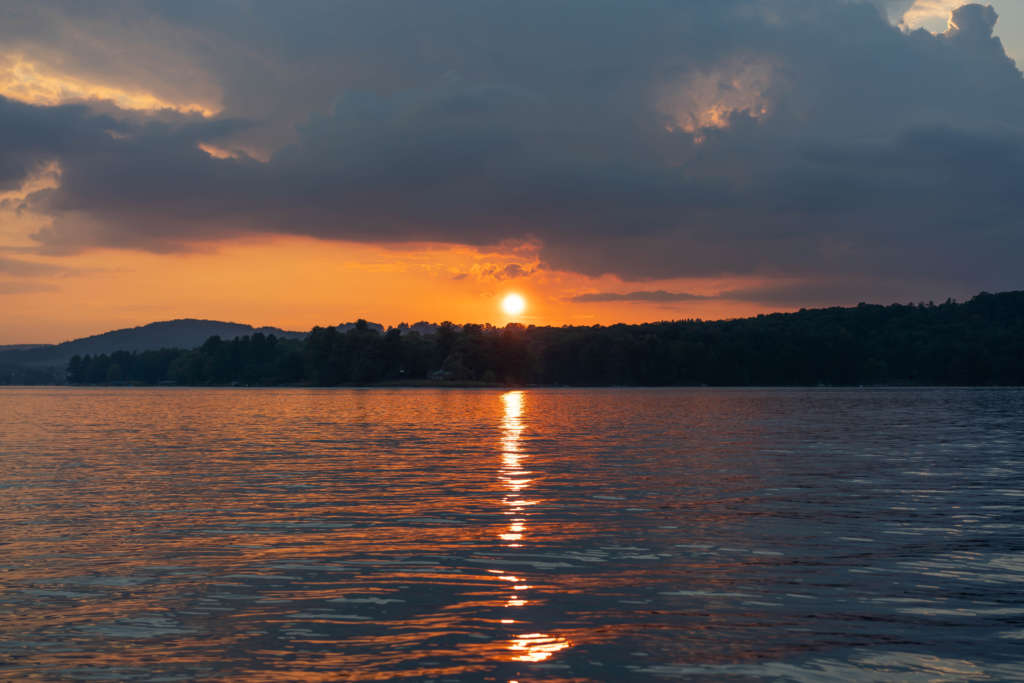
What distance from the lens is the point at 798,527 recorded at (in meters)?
29.6

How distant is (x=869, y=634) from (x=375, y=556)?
1280 centimetres

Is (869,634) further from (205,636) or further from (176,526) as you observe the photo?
(176,526)

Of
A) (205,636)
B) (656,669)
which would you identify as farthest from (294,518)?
(656,669)

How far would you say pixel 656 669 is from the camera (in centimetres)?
1522

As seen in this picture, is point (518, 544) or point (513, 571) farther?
point (518, 544)

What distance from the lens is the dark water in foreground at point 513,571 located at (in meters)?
15.8

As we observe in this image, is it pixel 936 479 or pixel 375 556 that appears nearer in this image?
pixel 375 556

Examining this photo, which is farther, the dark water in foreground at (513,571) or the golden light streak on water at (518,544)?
the golden light streak on water at (518,544)

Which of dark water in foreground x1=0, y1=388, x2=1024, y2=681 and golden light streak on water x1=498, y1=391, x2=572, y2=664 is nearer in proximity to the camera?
dark water in foreground x1=0, y1=388, x2=1024, y2=681

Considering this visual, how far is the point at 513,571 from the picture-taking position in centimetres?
2275

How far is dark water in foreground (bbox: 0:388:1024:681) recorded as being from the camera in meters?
15.8

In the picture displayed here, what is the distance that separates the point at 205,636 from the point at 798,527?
19643mm

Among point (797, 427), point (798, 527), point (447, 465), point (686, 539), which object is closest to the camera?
point (686, 539)

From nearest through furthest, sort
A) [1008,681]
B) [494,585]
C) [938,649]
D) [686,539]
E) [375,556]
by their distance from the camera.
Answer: [1008,681] → [938,649] → [494,585] → [375,556] → [686,539]
